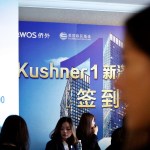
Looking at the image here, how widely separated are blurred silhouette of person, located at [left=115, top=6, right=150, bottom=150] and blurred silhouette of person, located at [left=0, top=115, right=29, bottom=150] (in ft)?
8.20

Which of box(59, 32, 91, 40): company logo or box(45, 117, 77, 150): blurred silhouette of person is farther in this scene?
box(59, 32, 91, 40): company logo

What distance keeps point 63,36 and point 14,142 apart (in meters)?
2.11

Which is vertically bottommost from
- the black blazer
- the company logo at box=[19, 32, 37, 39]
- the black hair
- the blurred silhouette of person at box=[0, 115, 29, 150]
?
the black blazer

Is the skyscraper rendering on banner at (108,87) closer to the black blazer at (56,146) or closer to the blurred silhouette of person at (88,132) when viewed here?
the blurred silhouette of person at (88,132)

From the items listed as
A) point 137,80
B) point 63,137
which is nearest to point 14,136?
point 63,137

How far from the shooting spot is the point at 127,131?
2.28 ft

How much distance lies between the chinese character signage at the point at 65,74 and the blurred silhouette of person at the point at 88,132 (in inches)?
10.8

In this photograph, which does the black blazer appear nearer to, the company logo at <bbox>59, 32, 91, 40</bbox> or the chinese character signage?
the chinese character signage

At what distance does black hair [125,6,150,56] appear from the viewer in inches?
25.1

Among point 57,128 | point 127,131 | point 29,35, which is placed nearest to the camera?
point 127,131

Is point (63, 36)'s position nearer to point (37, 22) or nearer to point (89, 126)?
point (37, 22)

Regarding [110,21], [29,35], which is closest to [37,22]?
[29,35]

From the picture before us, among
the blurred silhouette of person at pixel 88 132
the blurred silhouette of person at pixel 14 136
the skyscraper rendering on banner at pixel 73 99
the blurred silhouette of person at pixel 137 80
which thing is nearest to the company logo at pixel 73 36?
the skyscraper rendering on banner at pixel 73 99

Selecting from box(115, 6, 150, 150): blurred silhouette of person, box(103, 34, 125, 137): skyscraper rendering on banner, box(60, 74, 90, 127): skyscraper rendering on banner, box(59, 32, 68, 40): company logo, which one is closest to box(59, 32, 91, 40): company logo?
box(59, 32, 68, 40): company logo
